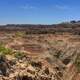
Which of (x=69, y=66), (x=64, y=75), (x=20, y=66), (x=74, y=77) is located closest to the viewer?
(x=20, y=66)

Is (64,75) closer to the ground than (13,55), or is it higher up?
closer to the ground

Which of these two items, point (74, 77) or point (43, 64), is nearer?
point (43, 64)

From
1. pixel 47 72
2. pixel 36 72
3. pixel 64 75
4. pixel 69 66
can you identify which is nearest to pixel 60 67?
pixel 64 75

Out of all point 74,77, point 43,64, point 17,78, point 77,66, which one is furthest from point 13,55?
point 77,66

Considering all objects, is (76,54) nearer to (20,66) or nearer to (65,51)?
(65,51)

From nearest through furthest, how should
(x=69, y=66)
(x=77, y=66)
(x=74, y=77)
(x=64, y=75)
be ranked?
(x=64, y=75) < (x=74, y=77) < (x=69, y=66) < (x=77, y=66)

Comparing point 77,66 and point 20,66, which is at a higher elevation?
point 20,66

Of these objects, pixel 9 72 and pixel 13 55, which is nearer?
pixel 9 72

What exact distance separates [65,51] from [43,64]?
9817 millimetres

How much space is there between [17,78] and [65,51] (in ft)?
48.5

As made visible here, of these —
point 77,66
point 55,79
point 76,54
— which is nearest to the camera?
point 55,79

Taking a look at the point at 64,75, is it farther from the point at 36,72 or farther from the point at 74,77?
the point at 36,72

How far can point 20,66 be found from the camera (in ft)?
54.6

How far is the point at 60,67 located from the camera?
75.7 feet
